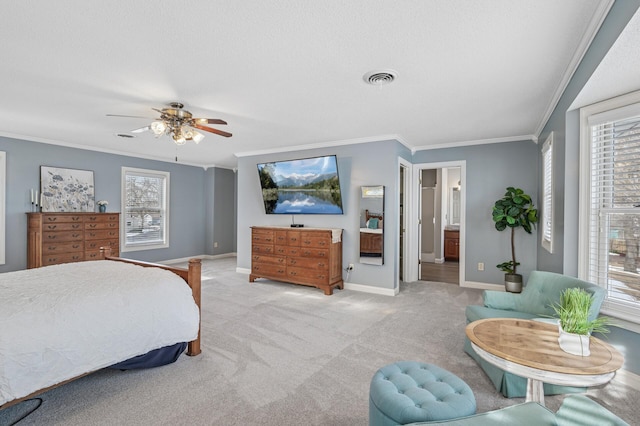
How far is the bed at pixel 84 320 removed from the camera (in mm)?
1737

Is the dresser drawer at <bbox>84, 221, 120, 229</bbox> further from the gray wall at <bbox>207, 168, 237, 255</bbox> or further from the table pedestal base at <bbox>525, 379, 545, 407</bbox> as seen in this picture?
the table pedestal base at <bbox>525, 379, 545, 407</bbox>

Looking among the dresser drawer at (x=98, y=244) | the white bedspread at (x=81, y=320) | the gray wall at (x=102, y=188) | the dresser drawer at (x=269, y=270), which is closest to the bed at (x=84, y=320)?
the white bedspread at (x=81, y=320)

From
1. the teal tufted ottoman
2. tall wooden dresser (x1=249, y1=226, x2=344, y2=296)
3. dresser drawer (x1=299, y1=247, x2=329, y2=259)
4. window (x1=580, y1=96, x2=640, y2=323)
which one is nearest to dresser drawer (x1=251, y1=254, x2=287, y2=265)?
tall wooden dresser (x1=249, y1=226, x2=344, y2=296)

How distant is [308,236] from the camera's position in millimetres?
4926

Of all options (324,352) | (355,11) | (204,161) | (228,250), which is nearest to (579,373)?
(324,352)

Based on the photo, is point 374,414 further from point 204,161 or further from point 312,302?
point 204,161

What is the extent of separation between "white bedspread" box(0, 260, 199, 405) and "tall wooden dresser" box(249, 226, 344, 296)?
2427 mm

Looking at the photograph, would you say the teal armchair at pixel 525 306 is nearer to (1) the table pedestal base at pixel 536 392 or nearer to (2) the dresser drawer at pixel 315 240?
(1) the table pedestal base at pixel 536 392

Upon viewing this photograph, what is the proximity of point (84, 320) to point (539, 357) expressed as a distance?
2623 mm

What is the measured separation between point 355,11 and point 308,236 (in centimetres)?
349

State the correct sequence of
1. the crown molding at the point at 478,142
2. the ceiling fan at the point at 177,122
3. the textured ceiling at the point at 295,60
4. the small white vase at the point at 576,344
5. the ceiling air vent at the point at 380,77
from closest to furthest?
the small white vase at the point at 576,344 → the textured ceiling at the point at 295,60 → the ceiling air vent at the point at 380,77 → the ceiling fan at the point at 177,122 → the crown molding at the point at 478,142

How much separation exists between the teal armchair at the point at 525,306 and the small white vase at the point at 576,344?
2.01 ft

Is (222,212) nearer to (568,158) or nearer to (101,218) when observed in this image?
(101,218)

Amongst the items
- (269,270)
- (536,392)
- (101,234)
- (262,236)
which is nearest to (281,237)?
(262,236)
